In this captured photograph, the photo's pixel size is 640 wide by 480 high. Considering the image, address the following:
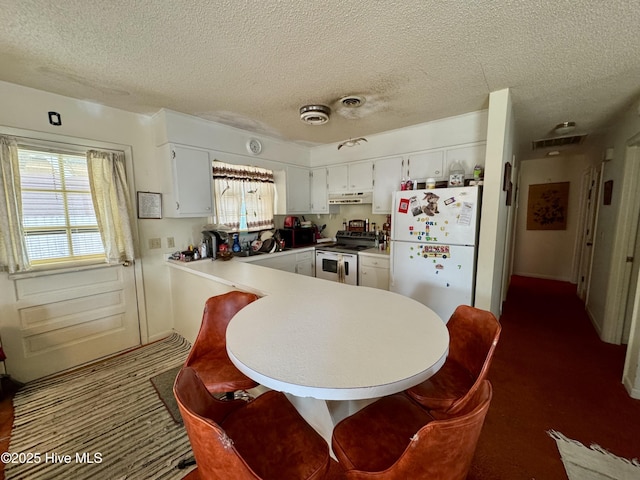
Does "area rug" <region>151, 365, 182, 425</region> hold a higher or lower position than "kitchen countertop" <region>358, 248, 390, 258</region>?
lower

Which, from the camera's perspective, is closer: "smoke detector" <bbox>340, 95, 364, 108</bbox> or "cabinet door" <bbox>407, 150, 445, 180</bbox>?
"smoke detector" <bbox>340, 95, 364, 108</bbox>

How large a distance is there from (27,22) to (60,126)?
118cm

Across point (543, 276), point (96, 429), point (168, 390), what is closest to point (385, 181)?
point (168, 390)

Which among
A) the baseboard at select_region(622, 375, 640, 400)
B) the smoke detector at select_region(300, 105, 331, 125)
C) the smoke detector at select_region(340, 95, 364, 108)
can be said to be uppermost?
the smoke detector at select_region(340, 95, 364, 108)


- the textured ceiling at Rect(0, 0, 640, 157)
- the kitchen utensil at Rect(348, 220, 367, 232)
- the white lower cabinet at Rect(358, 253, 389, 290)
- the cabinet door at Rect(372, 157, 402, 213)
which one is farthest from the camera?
the kitchen utensil at Rect(348, 220, 367, 232)

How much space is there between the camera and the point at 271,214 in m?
3.89

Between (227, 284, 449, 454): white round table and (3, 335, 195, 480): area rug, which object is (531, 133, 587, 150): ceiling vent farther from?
(3, 335, 195, 480): area rug

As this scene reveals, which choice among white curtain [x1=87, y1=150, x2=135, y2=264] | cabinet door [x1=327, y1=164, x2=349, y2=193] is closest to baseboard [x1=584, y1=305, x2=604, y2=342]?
cabinet door [x1=327, y1=164, x2=349, y2=193]

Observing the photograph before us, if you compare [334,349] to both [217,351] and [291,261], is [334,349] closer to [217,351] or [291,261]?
[217,351]

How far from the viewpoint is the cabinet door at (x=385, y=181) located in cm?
327

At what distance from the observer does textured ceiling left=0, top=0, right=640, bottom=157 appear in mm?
1267

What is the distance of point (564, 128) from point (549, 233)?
8.47 feet

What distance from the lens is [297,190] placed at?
394cm

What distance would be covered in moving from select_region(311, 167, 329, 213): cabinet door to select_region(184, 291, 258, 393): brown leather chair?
8.56 ft
